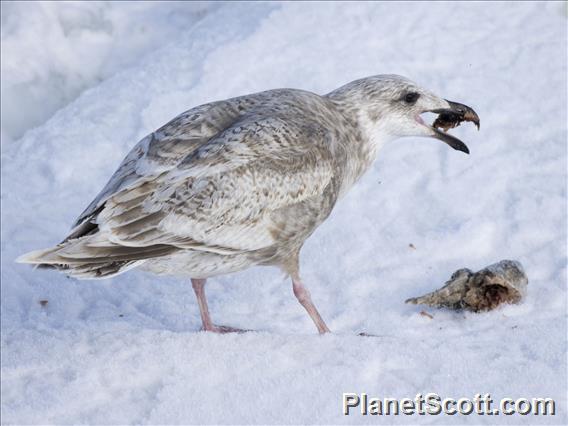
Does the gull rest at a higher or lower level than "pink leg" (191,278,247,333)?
higher

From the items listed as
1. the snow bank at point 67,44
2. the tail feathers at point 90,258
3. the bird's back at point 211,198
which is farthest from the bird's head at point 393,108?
the snow bank at point 67,44

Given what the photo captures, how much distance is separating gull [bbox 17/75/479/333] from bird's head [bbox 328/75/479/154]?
36 cm

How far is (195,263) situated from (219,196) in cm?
42

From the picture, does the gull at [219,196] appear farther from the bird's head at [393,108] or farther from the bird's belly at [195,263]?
the bird's head at [393,108]

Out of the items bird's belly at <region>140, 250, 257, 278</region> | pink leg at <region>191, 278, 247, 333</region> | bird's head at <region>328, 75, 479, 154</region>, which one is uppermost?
bird's head at <region>328, 75, 479, 154</region>

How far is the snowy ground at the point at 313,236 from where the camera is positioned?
483 centimetres

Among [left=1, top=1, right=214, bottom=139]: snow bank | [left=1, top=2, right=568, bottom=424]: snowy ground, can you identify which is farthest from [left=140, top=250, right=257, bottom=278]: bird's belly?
[left=1, top=1, right=214, bottom=139]: snow bank

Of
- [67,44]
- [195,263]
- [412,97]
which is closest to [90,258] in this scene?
[195,263]

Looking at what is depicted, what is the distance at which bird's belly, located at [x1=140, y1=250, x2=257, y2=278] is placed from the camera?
4926 millimetres

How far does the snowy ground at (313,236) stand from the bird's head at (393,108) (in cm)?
103

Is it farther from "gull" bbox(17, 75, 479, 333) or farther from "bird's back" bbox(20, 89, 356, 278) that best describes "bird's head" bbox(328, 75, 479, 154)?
"bird's back" bbox(20, 89, 356, 278)

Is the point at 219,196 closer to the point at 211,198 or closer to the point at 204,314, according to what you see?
the point at 211,198

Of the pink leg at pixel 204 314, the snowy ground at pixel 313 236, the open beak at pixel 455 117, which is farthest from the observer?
the open beak at pixel 455 117

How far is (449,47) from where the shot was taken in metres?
8.65
